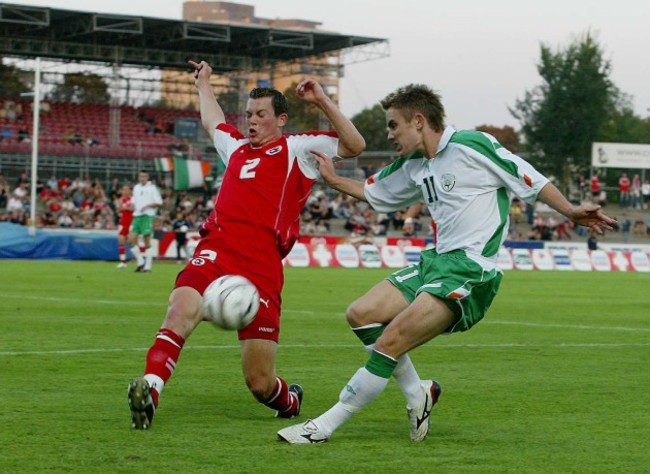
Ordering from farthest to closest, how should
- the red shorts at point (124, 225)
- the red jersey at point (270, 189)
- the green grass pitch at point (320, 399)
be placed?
the red shorts at point (124, 225)
the red jersey at point (270, 189)
the green grass pitch at point (320, 399)

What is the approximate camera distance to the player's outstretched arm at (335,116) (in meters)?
7.52

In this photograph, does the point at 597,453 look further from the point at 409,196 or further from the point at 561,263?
the point at 561,263

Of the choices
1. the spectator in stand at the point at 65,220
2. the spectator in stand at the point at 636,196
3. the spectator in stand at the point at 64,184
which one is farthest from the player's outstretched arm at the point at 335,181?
the spectator in stand at the point at 636,196

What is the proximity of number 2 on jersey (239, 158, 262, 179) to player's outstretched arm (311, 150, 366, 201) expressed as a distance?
46 centimetres

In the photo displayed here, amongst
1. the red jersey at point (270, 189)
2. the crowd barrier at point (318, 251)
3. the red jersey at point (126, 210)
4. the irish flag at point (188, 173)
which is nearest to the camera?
the red jersey at point (270, 189)

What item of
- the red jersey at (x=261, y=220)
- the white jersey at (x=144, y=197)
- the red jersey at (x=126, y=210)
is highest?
the red jersey at (x=261, y=220)

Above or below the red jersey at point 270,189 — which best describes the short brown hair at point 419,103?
above

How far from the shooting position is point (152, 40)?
61469mm

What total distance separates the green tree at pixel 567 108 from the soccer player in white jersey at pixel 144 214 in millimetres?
51988

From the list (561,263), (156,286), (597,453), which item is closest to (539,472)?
(597,453)

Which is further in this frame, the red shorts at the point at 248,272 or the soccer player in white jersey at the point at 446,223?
the red shorts at the point at 248,272

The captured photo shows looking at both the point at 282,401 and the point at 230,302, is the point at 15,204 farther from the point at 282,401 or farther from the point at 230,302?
the point at 230,302

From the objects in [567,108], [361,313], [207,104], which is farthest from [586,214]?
[567,108]

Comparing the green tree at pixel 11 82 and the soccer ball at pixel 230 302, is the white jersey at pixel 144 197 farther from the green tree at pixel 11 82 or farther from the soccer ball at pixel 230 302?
the green tree at pixel 11 82
